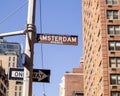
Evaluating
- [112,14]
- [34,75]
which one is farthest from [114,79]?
[34,75]

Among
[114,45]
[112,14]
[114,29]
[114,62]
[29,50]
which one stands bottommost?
[29,50]

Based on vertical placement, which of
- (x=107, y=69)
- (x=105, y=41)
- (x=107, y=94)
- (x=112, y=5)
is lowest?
(x=107, y=94)

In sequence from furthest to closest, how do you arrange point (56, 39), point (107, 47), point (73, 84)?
point (73, 84) → point (107, 47) → point (56, 39)

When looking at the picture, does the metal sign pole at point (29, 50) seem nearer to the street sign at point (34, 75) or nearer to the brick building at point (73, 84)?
the street sign at point (34, 75)

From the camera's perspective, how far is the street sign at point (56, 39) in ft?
51.1

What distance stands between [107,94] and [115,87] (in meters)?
2.32

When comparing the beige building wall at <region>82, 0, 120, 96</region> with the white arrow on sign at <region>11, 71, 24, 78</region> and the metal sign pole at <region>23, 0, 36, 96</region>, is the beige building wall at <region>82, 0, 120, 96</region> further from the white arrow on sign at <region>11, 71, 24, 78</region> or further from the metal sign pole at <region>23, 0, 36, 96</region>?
the metal sign pole at <region>23, 0, 36, 96</region>

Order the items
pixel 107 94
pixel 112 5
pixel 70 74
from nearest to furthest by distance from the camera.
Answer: pixel 107 94
pixel 112 5
pixel 70 74

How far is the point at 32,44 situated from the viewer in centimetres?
1536

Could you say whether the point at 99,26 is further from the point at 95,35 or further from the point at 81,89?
the point at 81,89

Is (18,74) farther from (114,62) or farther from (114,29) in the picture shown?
(114,29)

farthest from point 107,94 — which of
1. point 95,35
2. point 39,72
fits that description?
point 39,72

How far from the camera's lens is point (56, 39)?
51.3ft

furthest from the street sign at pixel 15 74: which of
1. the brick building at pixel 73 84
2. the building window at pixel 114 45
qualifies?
the brick building at pixel 73 84
